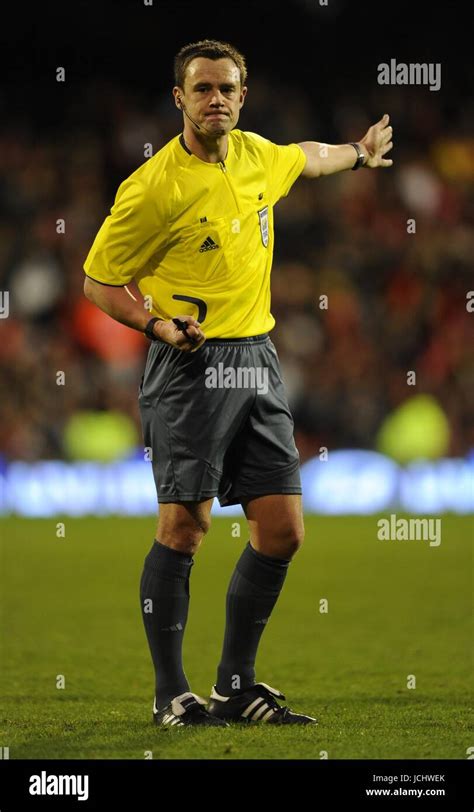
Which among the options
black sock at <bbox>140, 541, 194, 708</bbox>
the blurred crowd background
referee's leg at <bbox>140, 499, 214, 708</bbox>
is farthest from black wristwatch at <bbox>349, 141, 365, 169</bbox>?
the blurred crowd background

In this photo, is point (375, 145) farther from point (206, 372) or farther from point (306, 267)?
point (306, 267)

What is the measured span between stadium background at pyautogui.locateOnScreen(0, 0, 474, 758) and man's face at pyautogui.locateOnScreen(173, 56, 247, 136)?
9.91 feet

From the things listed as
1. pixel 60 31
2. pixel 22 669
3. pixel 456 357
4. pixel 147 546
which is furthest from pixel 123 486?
pixel 60 31

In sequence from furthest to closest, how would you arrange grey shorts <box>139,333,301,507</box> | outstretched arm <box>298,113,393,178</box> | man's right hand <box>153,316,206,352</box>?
outstretched arm <box>298,113,393,178</box>
grey shorts <box>139,333,301,507</box>
man's right hand <box>153,316,206,352</box>

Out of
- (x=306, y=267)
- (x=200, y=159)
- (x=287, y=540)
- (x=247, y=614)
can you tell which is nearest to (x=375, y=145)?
(x=200, y=159)

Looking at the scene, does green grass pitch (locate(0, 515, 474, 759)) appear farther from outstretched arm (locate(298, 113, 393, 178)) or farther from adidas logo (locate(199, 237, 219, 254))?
outstretched arm (locate(298, 113, 393, 178))

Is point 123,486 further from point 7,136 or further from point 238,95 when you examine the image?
point 238,95

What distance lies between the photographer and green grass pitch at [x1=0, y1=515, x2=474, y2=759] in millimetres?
4238

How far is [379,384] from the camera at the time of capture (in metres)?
15.0

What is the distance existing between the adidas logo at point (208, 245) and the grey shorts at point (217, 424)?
32cm

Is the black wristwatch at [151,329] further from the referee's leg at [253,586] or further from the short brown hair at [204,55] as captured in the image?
the short brown hair at [204,55]

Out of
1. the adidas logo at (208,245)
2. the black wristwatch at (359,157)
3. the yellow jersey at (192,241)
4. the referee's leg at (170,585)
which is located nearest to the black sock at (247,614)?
the referee's leg at (170,585)

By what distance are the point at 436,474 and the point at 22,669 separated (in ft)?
25.0

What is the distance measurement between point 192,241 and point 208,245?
0.06 m
